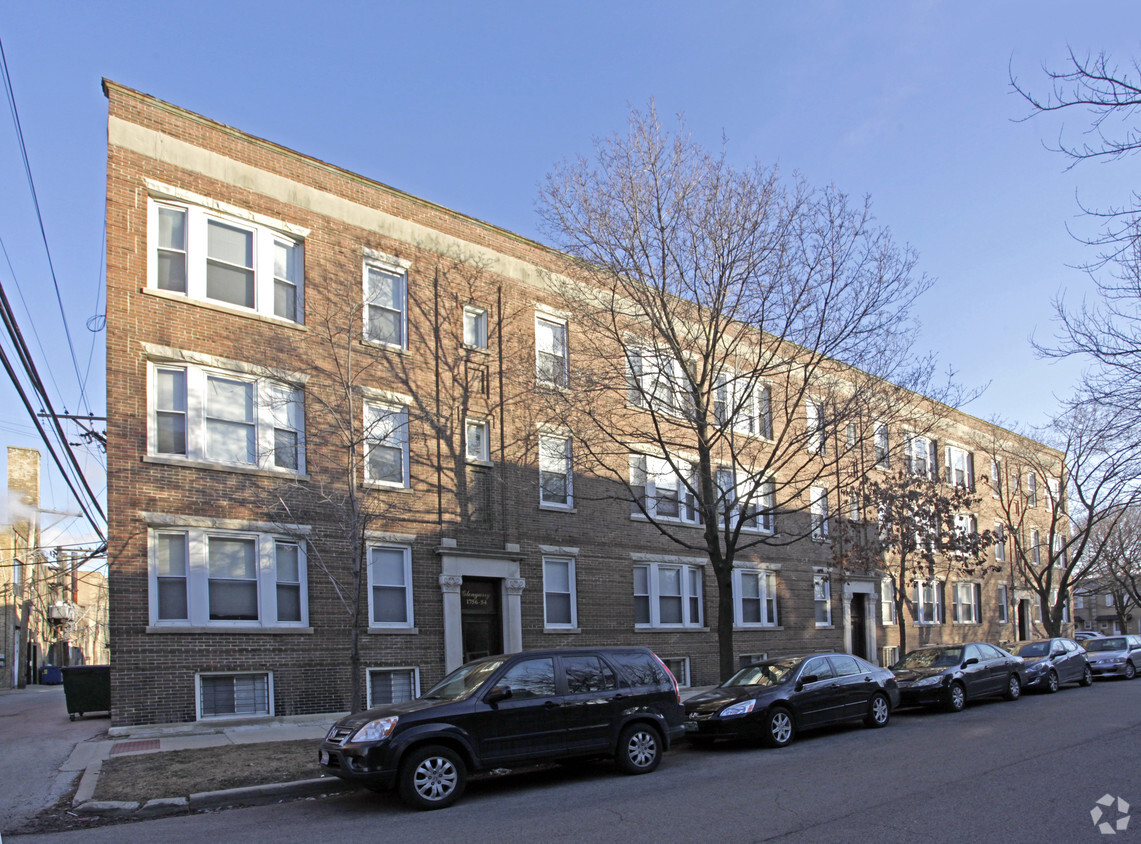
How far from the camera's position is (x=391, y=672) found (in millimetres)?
17719

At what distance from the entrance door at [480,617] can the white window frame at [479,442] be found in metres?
2.65

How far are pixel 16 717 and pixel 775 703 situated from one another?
16.9 meters

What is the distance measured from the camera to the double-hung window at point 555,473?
21.0 metres

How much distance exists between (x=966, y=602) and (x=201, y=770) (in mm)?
33902

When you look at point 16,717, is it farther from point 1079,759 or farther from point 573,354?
point 1079,759

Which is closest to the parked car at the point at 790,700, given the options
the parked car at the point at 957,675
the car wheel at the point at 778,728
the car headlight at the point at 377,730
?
the car wheel at the point at 778,728

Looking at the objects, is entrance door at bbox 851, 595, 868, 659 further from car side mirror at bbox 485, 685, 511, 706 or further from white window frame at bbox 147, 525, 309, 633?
car side mirror at bbox 485, 685, 511, 706

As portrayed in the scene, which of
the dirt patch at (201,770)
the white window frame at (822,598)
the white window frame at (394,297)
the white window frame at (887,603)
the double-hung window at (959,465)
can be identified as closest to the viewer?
the dirt patch at (201,770)

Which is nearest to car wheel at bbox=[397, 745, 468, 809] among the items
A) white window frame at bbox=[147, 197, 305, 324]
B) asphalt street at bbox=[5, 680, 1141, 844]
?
asphalt street at bbox=[5, 680, 1141, 844]

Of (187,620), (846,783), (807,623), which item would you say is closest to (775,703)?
(846,783)

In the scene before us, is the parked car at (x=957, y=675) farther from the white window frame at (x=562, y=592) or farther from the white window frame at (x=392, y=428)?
the white window frame at (x=392, y=428)

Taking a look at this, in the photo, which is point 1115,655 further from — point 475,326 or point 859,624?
point 475,326

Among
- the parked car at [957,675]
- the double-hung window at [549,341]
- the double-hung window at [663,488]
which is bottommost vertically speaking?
the parked car at [957,675]

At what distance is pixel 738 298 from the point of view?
16453 mm
